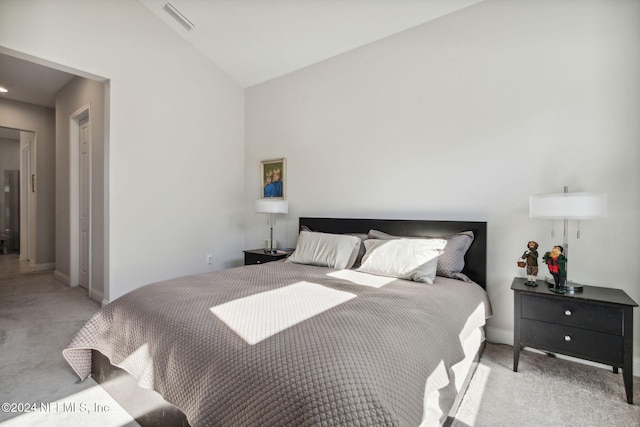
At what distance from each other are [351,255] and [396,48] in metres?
2.09

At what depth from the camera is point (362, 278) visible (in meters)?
2.37

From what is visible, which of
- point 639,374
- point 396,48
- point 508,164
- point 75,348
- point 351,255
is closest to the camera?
point 75,348

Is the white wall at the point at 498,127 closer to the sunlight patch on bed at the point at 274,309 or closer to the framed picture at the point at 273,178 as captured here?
the framed picture at the point at 273,178

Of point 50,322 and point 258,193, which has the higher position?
point 258,193

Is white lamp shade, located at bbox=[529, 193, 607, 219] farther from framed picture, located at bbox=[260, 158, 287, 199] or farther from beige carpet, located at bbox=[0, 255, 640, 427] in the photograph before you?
framed picture, located at bbox=[260, 158, 287, 199]

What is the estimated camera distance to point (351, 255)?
2.86 metres

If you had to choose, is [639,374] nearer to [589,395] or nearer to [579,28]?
[589,395]

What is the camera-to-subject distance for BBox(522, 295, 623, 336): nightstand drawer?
189 cm

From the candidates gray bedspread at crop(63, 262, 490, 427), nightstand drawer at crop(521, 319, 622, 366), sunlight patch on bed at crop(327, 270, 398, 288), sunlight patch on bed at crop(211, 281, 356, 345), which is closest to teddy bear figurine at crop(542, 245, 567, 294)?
nightstand drawer at crop(521, 319, 622, 366)

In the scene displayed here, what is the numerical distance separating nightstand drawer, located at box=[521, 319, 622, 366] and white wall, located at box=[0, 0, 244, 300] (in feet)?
11.6

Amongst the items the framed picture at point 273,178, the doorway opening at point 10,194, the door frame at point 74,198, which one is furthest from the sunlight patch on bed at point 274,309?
the doorway opening at point 10,194

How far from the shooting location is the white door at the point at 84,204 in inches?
157

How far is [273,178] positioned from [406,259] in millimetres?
2355

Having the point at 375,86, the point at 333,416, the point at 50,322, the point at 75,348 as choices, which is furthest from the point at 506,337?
the point at 50,322
